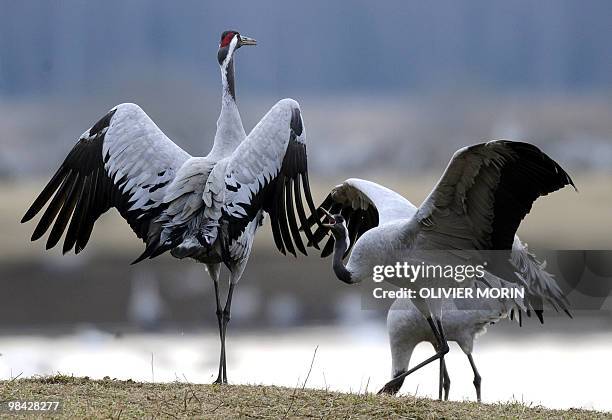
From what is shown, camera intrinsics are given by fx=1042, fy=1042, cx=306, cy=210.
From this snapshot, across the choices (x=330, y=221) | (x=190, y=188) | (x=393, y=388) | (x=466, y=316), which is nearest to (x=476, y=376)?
(x=466, y=316)

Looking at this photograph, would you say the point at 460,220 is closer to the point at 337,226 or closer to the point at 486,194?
the point at 486,194

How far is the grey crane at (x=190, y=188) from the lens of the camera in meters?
7.91

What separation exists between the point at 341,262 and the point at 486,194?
116 centimetres

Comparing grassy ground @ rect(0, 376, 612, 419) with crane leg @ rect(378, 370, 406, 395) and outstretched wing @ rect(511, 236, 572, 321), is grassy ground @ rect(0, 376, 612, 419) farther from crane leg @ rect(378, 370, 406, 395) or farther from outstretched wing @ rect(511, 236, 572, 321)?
outstretched wing @ rect(511, 236, 572, 321)

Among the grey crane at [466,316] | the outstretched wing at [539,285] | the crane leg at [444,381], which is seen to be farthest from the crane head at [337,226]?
the outstretched wing at [539,285]

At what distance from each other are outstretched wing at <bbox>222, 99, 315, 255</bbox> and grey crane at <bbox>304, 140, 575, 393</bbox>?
34 cm

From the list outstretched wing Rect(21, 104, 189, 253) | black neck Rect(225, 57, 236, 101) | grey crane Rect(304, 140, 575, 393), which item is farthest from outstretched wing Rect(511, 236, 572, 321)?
outstretched wing Rect(21, 104, 189, 253)

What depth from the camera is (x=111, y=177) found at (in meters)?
8.39

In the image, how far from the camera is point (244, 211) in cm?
794

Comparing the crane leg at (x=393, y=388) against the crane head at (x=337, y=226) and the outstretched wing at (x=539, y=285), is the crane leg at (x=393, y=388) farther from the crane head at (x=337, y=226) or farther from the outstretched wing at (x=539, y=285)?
the outstretched wing at (x=539, y=285)

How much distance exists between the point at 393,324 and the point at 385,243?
178 cm

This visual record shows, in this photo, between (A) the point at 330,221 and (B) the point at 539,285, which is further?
(B) the point at 539,285

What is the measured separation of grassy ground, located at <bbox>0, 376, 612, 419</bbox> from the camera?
5.93 meters

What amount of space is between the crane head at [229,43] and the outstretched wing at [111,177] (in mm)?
935
